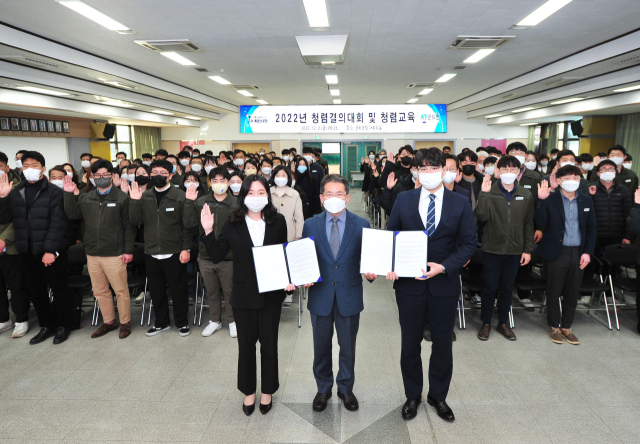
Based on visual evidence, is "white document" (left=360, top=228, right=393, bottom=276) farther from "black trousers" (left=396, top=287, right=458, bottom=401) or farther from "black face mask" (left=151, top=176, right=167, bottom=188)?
"black face mask" (left=151, top=176, right=167, bottom=188)

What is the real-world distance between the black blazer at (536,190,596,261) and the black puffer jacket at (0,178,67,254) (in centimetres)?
508

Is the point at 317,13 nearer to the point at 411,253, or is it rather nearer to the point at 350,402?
the point at 411,253

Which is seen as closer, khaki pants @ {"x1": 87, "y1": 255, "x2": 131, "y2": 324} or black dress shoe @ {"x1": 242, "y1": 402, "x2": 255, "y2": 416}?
black dress shoe @ {"x1": 242, "y1": 402, "x2": 255, "y2": 416}

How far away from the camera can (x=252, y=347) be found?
115 inches

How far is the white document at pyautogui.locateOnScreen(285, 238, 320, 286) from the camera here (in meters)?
2.65

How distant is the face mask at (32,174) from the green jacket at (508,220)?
15.1ft

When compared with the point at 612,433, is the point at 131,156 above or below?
above

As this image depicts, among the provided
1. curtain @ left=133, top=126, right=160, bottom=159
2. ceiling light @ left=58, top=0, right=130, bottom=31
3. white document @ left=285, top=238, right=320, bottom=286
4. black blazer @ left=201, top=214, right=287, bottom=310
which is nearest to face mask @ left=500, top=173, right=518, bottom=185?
white document @ left=285, top=238, right=320, bottom=286

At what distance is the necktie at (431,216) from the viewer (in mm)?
2762

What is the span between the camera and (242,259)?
2.79 m

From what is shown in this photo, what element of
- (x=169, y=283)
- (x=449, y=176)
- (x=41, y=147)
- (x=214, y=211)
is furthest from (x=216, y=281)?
(x=41, y=147)

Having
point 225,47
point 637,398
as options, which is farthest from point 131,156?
point 637,398

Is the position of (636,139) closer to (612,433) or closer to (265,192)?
Answer: (612,433)

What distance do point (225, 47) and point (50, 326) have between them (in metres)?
5.32
